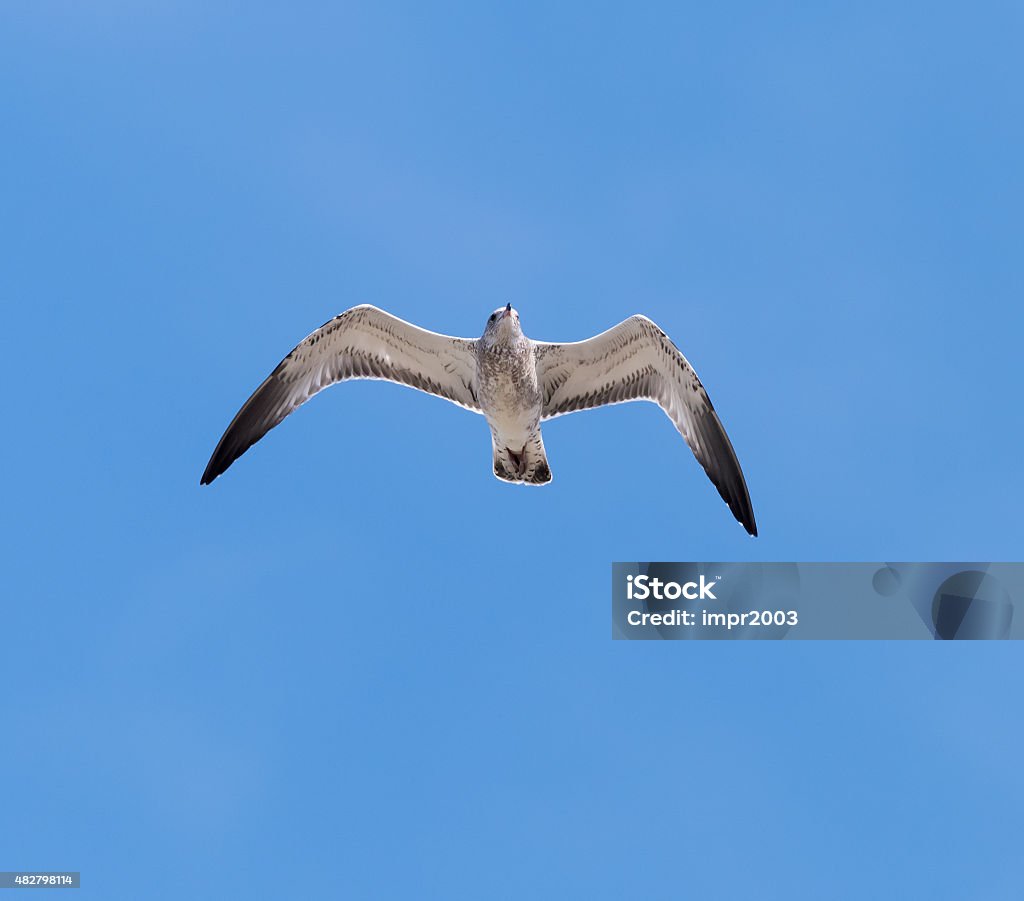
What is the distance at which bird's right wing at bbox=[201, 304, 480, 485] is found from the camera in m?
13.3

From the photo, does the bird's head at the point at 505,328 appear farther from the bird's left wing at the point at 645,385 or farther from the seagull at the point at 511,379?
the bird's left wing at the point at 645,385

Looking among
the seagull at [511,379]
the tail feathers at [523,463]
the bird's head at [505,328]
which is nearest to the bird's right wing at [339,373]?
the seagull at [511,379]

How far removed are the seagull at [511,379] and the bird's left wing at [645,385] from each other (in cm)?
1

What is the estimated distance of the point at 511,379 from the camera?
12344mm

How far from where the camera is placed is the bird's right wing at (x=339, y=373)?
43.6 feet

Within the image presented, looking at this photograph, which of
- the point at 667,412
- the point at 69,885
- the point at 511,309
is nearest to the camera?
the point at 69,885

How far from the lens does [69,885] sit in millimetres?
11133

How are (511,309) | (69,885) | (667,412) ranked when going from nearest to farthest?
1. (69,885)
2. (511,309)
3. (667,412)

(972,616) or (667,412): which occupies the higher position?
(667,412)

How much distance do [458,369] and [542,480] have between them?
1731mm

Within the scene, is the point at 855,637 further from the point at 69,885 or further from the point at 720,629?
the point at 69,885

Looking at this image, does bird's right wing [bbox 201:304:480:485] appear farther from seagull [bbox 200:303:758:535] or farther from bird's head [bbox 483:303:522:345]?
bird's head [bbox 483:303:522:345]

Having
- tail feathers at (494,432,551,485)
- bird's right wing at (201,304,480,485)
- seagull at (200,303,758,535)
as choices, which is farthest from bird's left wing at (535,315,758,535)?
bird's right wing at (201,304,480,485)

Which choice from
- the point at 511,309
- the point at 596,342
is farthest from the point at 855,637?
the point at 511,309
